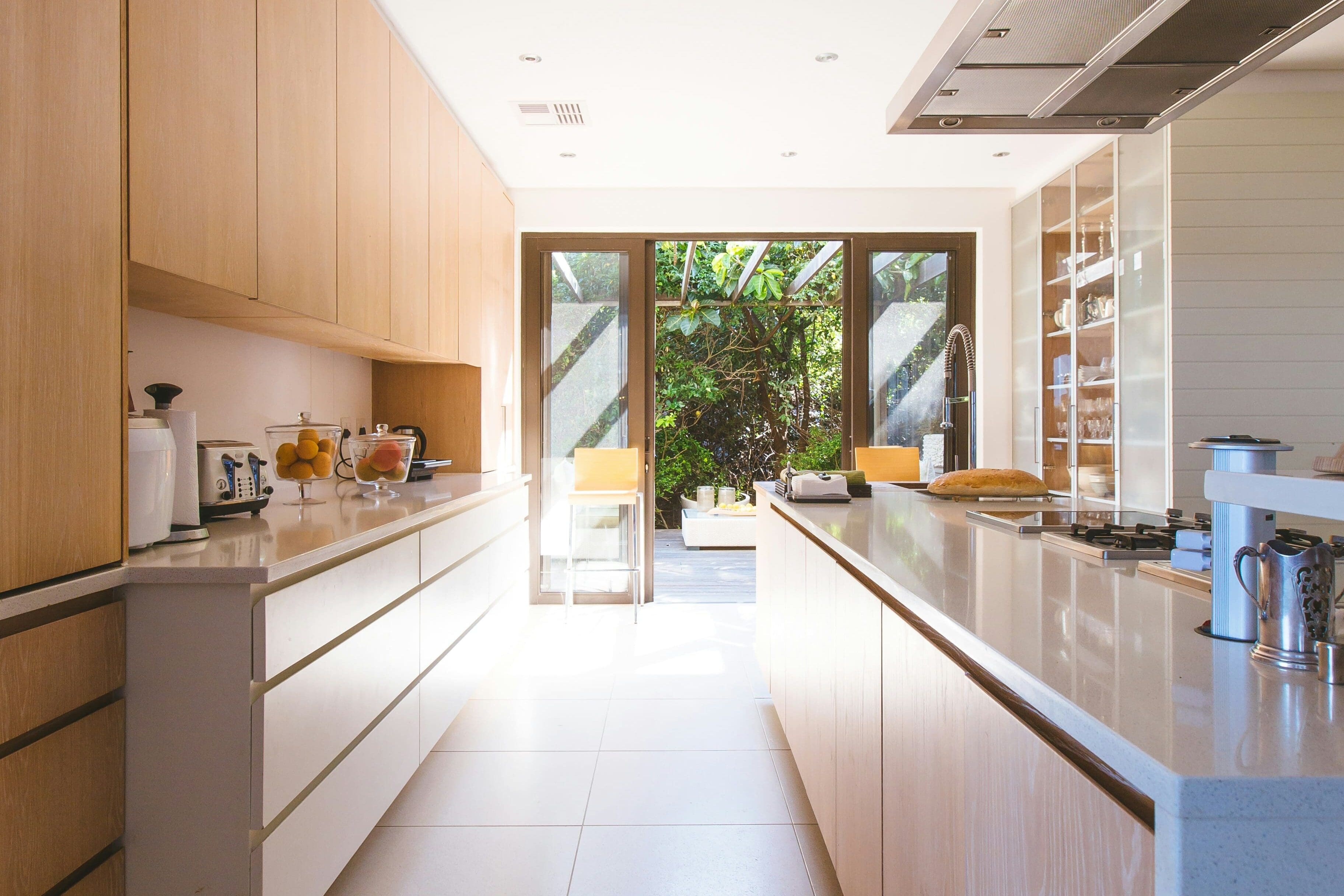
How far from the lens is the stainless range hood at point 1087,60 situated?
142 cm

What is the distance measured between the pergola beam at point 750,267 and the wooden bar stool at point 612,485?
168 centimetres

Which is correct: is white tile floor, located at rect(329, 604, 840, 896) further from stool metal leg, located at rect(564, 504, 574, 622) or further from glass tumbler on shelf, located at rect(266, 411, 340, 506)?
glass tumbler on shelf, located at rect(266, 411, 340, 506)

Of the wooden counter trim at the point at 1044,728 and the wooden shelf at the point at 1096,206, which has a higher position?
the wooden shelf at the point at 1096,206

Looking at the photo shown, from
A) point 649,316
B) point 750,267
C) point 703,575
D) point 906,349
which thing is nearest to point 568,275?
point 649,316

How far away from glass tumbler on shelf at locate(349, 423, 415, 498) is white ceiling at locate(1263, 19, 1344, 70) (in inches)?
142

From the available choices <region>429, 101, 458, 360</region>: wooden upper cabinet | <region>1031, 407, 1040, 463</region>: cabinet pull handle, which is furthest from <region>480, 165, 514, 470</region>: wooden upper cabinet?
<region>1031, 407, 1040, 463</region>: cabinet pull handle

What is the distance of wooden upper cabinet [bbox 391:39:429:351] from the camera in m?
2.96

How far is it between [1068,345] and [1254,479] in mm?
4015

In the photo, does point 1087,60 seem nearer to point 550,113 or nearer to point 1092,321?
point 550,113

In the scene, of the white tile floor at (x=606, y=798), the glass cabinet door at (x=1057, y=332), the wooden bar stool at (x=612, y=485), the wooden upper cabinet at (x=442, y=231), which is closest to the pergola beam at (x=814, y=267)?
the glass cabinet door at (x=1057, y=332)

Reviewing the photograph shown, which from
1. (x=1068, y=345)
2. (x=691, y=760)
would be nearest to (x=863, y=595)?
(x=691, y=760)

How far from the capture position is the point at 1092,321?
161 inches

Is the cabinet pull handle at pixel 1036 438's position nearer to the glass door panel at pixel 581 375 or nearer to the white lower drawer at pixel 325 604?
the glass door panel at pixel 581 375

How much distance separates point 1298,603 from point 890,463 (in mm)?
3837
